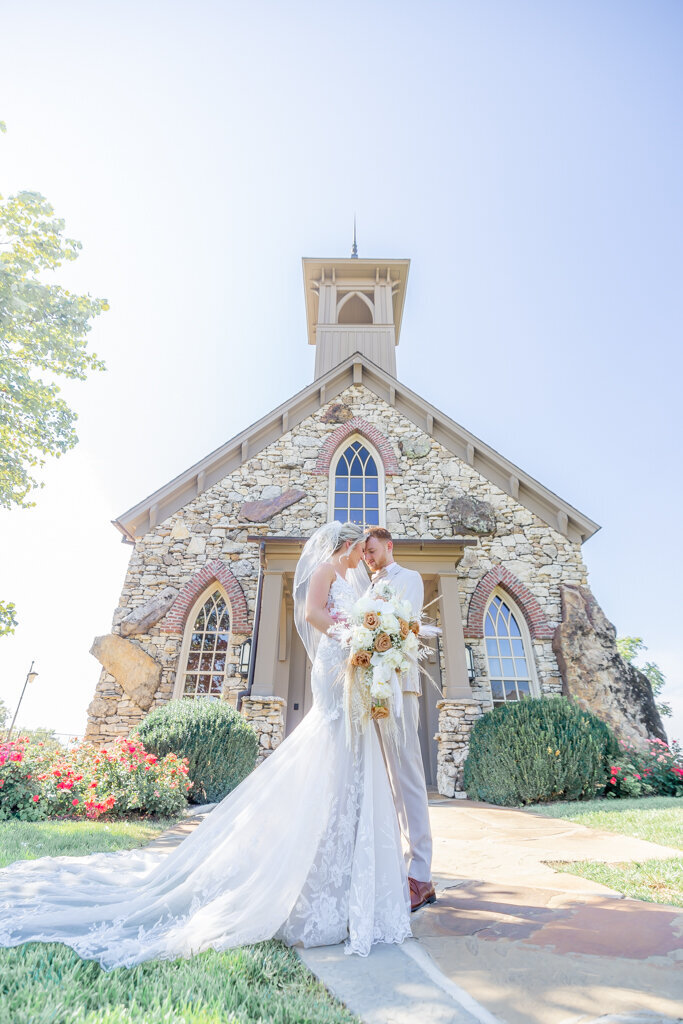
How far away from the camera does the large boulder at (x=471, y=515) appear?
11828 mm

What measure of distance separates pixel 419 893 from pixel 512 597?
8.96 meters

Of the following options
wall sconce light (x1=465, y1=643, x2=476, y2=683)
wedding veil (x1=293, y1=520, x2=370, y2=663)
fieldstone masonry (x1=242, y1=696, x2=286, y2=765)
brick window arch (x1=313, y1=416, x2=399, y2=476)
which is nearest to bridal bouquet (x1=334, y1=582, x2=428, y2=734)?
wedding veil (x1=293, y1=520, x2=370, y2=663)

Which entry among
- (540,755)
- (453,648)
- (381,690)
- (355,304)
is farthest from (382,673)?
(355,304)

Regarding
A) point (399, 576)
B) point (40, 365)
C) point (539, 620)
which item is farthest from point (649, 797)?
point (40, 365)

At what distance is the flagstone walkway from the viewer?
1.72 meters

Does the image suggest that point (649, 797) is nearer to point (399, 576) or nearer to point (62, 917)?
point (399, 576)

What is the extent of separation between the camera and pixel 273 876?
2.50 meters

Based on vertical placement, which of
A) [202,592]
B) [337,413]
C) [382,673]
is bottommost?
[382,673]

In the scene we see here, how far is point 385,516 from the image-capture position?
12117mm

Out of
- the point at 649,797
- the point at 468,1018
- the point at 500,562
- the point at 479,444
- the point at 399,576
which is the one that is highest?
the point at 479,444

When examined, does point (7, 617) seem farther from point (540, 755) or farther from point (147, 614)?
point (540, 755)

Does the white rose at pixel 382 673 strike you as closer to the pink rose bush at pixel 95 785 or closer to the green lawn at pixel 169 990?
the green lawn at pixel 169 990

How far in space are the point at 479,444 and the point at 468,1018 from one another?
12.0 metres

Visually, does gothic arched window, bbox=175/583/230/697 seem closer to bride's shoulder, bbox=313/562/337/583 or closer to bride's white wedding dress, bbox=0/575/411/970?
bride's white wedding dress, bbox=0/575/411/970
